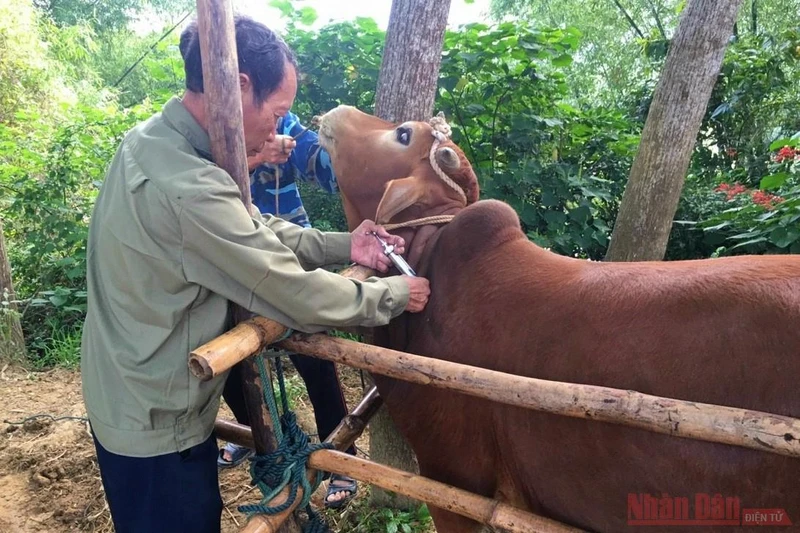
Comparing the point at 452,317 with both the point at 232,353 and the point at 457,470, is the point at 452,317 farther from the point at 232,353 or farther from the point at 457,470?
the point at 232,353

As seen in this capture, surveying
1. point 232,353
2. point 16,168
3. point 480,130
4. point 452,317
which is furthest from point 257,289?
point 16,168

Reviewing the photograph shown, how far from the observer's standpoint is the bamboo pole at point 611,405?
1.25 metres

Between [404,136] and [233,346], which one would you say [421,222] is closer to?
[404,136]

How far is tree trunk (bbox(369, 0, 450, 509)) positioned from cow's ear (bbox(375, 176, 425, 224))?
818mm

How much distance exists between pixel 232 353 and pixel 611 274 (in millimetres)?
1185

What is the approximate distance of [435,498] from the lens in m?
1.96

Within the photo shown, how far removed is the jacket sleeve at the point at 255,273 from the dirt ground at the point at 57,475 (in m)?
1.87

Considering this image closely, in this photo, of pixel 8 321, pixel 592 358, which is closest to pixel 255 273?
pixel 592 358

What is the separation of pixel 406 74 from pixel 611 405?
2.29 metres

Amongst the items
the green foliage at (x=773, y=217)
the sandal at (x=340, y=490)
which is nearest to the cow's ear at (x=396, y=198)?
the sandal at (x=340, y=490)

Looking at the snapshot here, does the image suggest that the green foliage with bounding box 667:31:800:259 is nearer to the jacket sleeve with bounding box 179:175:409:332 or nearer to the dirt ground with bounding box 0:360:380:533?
the dirt ground with bounding box 0:360:380:533

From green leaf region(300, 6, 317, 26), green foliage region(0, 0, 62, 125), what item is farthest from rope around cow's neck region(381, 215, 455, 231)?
green foliage region(0, 0, 62, 125)

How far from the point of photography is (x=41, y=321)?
19.1ft

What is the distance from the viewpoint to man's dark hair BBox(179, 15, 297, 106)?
1.94m
